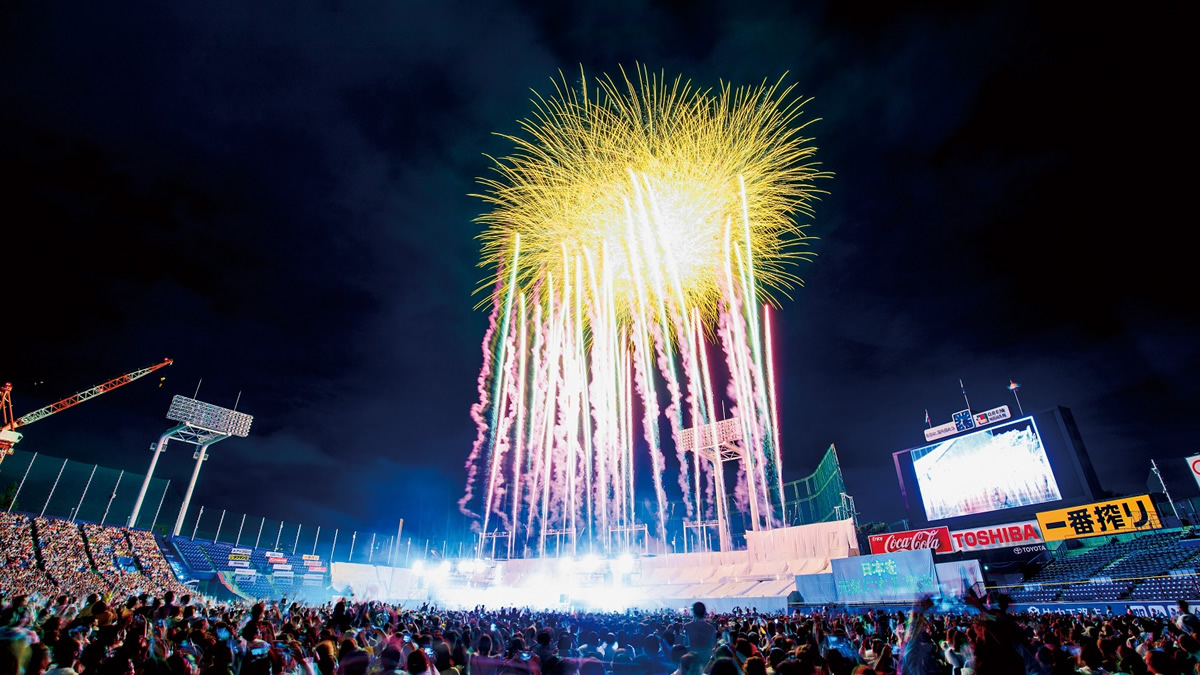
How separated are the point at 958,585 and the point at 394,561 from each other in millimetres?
62604

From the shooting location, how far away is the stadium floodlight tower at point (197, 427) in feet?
164

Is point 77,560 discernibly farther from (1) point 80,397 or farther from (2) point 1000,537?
(2) point 1000,537

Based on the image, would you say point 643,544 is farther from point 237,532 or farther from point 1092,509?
point 237,532

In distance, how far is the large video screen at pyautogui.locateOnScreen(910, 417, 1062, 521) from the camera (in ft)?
113

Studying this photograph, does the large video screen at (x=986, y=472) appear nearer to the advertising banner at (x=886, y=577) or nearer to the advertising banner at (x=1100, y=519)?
the advertising banner at (x=1100, y=519)

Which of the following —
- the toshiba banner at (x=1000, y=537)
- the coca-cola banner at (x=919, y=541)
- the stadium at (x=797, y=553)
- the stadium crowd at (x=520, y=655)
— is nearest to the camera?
the stadium crowd at (x=520, y=655)

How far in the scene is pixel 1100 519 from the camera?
30359 millimetres

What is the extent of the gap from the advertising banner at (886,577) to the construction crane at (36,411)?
7502cm

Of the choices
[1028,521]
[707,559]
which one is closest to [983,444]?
[1028,521]

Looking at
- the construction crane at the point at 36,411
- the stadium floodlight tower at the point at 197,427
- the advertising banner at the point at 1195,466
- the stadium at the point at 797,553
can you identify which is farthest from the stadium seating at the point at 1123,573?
the construction crane at the point at 36,411

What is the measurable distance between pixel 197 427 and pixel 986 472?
237 feet

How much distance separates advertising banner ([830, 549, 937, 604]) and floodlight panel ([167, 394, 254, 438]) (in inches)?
2319

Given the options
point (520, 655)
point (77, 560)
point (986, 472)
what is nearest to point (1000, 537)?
point (986, 472)

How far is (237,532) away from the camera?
2126 inches
